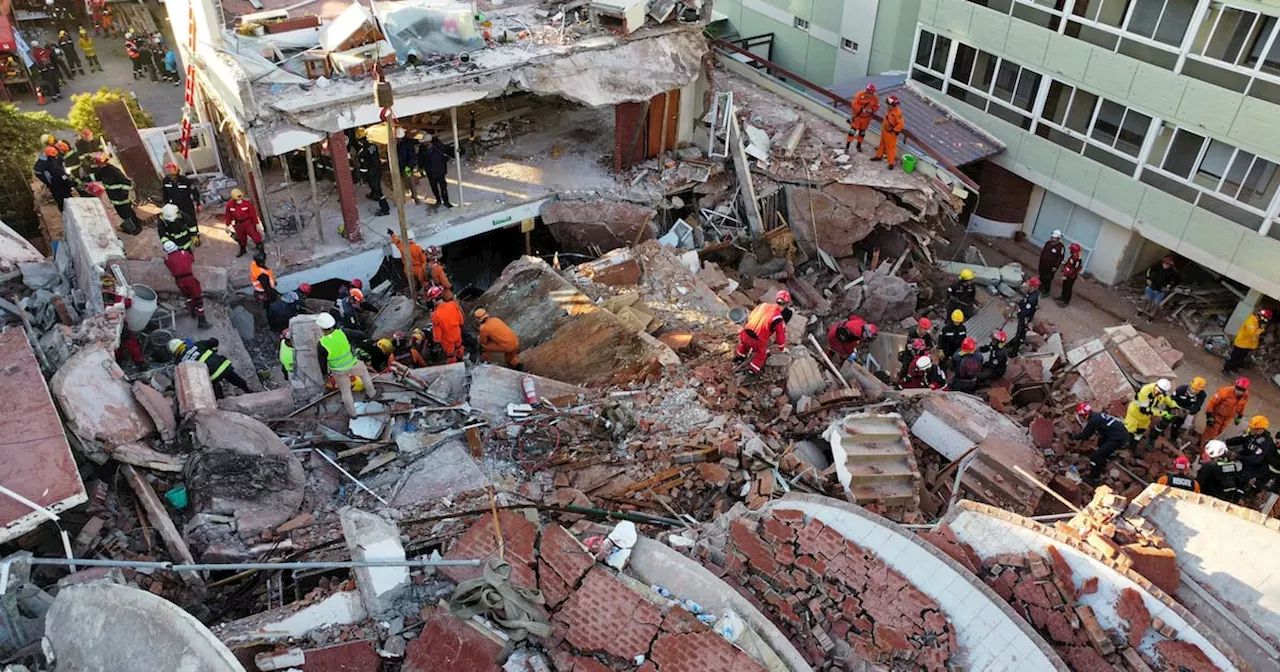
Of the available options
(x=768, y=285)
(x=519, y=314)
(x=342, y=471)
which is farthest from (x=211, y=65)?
(x=768, y=285)

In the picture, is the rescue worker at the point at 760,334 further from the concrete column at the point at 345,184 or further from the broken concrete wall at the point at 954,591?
the concrete column at the point at 345,184

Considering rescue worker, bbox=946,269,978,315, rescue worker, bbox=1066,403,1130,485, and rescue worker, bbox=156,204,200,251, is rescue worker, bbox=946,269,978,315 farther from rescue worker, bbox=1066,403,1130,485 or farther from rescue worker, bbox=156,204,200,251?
rescue worker, bbox=156,204,200,251

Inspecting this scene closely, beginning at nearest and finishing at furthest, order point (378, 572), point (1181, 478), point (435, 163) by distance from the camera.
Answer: point (378, 572)
point (1181, 478)
point (435, 163)

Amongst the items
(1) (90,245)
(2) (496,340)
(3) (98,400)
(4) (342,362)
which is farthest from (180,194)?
(2) (496,340)

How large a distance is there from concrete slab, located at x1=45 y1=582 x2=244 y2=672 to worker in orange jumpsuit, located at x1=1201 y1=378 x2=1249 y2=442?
11756 millimetres

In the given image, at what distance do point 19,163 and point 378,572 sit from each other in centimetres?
1350

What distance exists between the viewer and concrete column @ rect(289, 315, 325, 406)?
10305mm

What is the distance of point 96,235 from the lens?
11508mm

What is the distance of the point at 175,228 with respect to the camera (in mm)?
11938

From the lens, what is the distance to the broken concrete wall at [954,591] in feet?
→ 19.7

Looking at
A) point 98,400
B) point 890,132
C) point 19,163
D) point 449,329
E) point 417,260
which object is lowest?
point 417,260

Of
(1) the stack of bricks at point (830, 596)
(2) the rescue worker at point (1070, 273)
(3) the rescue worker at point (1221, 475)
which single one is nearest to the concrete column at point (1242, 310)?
(2) the rescue worker at point (1070, 273)

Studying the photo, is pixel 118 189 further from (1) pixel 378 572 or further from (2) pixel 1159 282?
(2) pixel 1159 282

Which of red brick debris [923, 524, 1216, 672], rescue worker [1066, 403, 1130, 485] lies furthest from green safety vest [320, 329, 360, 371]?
rescue worker [1066, 403, 1130, 485]
